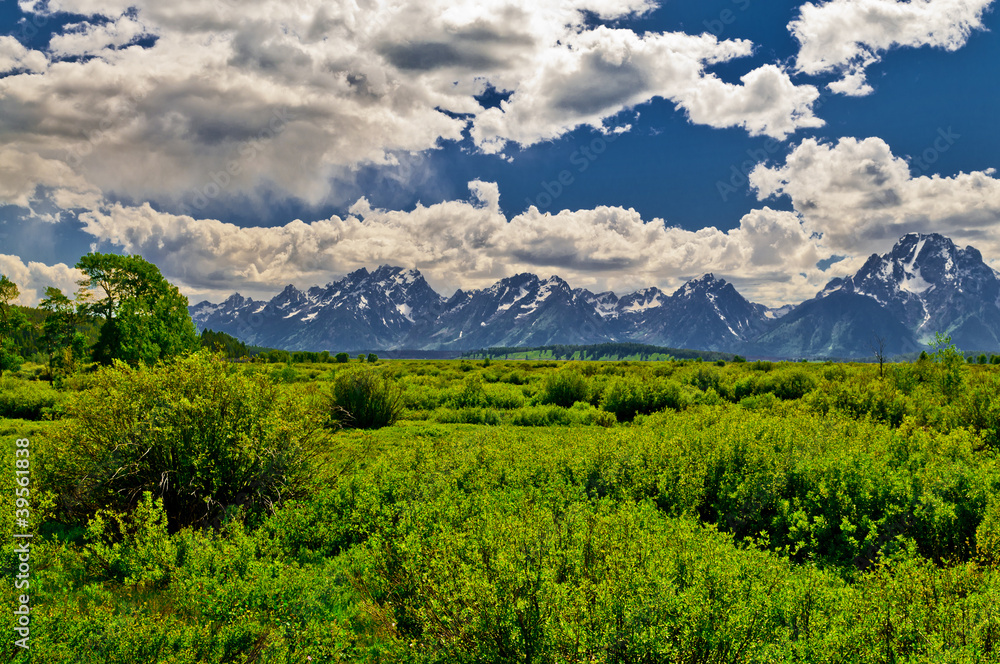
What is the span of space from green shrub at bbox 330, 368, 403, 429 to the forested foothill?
701cm

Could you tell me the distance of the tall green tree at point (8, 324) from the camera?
45688mm

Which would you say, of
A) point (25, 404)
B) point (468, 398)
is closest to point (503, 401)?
point (468, 398)

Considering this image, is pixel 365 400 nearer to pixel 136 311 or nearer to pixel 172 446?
pixel 172 446

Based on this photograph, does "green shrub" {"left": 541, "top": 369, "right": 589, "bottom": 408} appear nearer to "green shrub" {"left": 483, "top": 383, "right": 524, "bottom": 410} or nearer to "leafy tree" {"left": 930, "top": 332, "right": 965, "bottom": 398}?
"green shrub" {"left": 483, "top": 383, "right": 524, "bottom": 410}

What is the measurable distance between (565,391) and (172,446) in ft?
83.9

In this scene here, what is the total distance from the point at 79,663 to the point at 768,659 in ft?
22.2

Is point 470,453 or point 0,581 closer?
point 0,581

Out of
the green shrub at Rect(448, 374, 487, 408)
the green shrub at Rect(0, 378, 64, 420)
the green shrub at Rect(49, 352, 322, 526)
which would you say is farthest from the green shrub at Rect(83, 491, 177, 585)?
the green shrub at Rect(0, 378, 64, 420)

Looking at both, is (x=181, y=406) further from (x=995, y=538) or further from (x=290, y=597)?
(x=995, y=538)

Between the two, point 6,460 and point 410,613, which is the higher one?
point 6,460

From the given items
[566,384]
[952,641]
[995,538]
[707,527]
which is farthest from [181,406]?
[566,384]

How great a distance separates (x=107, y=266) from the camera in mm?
43344

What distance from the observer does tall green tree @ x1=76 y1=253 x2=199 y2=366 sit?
3888 cm

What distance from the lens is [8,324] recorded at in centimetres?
4706
